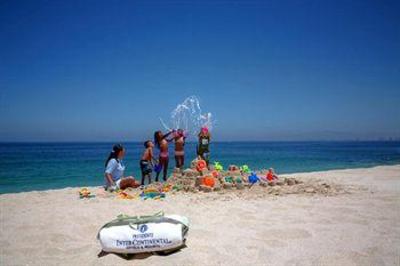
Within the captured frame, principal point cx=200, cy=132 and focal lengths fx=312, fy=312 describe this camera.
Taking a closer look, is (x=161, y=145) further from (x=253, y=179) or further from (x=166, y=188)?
(x=253, y=179)

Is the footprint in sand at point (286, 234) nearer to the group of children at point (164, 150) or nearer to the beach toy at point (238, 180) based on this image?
the beach toy at point (238, 180)

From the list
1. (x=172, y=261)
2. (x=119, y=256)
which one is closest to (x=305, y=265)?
(x=172, y=261)

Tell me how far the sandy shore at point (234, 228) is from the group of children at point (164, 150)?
2.17 m

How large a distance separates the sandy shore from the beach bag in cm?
12

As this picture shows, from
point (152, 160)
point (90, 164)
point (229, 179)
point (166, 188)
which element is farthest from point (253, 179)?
point (90, 164)

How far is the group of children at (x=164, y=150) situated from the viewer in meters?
10.0

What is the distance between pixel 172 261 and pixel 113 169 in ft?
18.6

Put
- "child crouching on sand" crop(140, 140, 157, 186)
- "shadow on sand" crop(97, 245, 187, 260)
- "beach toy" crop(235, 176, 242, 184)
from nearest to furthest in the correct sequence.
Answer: "shadow on sand" crop(97, 245, 187, 260), "beach toy" crop(235, 176, 242, 184), "child crouching on sand" crop(140, 140, 157, 186)

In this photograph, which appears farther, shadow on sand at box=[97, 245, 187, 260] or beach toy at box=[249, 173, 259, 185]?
beach toy at box=[249, 173, 259, 185]

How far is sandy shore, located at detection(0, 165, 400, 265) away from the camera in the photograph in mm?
3967

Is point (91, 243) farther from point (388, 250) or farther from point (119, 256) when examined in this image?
point (388, 250)

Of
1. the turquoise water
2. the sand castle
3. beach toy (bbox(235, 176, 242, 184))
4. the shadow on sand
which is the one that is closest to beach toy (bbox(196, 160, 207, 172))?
Result: the sand castle

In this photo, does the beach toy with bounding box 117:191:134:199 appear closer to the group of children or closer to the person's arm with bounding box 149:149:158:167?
the group of children

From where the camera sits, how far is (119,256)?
4.09m
